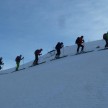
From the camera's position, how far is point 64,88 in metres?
18.4

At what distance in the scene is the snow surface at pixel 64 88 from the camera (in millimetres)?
16172

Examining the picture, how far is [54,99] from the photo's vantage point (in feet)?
56.2

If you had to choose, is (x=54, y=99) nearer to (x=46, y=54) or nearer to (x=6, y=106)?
(x=6, y=106)

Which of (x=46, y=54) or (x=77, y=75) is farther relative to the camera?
(x=46, y=54)

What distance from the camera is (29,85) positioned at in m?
21.3

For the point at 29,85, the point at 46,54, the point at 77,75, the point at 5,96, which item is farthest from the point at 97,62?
the point at 46,54

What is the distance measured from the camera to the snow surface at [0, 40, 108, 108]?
1617cm

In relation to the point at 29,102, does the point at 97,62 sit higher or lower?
higher

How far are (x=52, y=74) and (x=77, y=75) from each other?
268 cm

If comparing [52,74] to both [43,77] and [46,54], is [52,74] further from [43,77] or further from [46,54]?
[46,54]

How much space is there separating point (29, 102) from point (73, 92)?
2169mm

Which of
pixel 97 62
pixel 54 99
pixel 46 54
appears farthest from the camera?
pixel 46 54

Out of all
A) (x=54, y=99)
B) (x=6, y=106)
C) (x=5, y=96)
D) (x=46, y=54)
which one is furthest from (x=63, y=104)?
(x=46, y=54)

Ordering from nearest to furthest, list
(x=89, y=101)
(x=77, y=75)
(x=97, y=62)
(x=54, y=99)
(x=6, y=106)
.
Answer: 1. (x=89, y=101)
2. (x=54, y=99)
3. (x=6, y=106)
4. (x=77, y=75)
5. (x=97, y=62)
